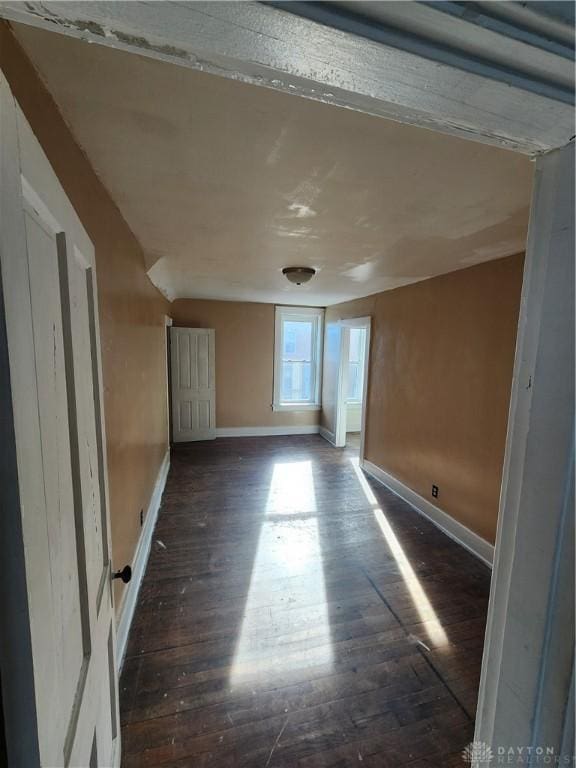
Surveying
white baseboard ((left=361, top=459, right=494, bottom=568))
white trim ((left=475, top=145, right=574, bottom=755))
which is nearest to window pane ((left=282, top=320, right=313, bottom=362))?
white baseboard ((left=361, top=459, right=494, bottom=568))

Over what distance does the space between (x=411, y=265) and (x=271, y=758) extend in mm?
2940

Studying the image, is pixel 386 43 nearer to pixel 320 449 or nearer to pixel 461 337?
pixel 461 337

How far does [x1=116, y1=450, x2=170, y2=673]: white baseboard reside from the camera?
5.56 ft

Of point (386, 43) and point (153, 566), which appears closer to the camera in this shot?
point (386, 43)

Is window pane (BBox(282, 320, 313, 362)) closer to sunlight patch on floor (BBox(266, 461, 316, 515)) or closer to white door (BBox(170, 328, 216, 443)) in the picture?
white door (BBox(170, 328, 216, 443))

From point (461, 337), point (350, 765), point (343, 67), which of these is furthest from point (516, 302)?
point (350, 765)

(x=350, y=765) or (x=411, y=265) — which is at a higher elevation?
(x=411, y=265)

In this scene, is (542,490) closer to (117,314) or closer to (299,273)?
(117,314)

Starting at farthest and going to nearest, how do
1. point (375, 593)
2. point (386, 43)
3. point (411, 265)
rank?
point (411, 265)
point (375, 593)
point (386, 43)

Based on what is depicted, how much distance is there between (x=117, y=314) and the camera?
1735mm

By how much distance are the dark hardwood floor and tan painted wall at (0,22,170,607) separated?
1.50 feet

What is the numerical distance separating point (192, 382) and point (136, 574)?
3289mm

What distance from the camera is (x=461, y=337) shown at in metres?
2.71

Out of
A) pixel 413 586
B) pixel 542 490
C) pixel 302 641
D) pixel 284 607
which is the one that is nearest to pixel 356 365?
pixel 413 586
